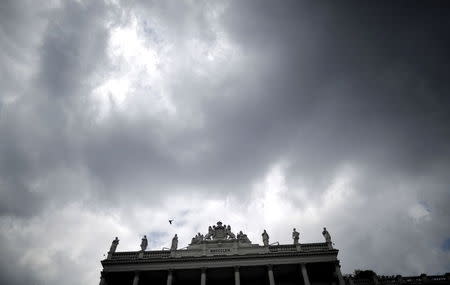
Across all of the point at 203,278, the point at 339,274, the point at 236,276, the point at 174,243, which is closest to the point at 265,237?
the point at 236,276

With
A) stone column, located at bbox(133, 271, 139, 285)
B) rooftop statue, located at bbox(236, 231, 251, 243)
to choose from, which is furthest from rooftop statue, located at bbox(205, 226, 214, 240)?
stone column, located at bbox(133, 271, 139, 285)

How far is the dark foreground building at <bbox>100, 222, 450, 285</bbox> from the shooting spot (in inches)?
1257

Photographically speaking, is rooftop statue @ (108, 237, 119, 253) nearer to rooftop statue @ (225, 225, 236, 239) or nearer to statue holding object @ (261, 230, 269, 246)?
rooftop statue @ (225, 225, 236, 239)

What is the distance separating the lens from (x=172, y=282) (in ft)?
110

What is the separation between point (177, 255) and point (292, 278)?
45.5ft

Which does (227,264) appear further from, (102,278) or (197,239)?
(102,278)

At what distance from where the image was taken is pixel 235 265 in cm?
3222

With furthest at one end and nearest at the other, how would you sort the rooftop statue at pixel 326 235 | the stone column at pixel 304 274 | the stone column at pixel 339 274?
the rooftop statue at pixel 326 235
the stone column at pixel 304 274
the stone column at pixel 339 274

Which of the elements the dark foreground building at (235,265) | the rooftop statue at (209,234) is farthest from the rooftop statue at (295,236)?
the rooftop statue at (209,234)

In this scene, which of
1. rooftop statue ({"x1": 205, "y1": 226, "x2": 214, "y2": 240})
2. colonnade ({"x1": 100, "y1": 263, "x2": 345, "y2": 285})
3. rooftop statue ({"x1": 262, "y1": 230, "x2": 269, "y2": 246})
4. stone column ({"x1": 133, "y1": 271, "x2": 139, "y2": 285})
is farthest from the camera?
rooftop statue ({"x1": 205, "y1": 226, "x2": 214, "y2": 240})

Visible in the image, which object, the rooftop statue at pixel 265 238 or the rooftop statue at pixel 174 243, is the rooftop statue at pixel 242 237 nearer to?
Answer: the rooftop statue at pixel 265 238

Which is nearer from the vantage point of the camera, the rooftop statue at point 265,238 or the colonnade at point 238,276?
the colonnade at point 238,276

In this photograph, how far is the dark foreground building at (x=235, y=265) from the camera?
31.9 metres

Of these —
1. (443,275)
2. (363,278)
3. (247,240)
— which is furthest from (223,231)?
(443,275)
